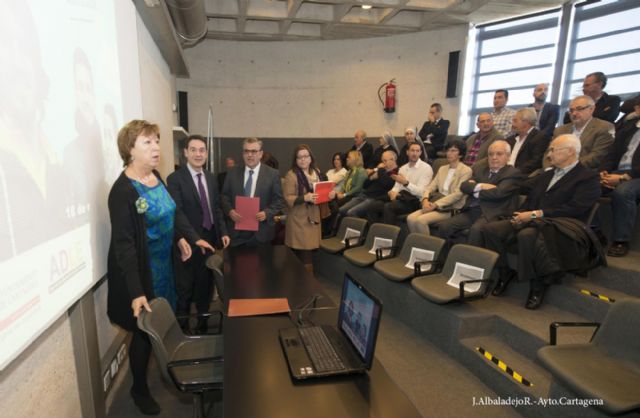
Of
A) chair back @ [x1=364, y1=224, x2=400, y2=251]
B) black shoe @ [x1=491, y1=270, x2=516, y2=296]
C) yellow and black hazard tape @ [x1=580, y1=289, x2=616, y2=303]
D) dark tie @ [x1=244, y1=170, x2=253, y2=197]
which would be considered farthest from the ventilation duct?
yellow and black hazard tape @ [x1=580, y1=289, x2=616, y2=303]

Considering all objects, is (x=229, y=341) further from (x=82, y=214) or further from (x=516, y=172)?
(x=516, y=172)

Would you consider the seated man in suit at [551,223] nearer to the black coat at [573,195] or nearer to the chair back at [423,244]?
the black coat at [573,195]

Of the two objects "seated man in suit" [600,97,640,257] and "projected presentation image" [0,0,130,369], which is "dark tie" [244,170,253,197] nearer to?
"projected presentation image" [0,0,130,369]

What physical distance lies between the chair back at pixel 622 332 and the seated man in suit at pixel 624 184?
1.42m

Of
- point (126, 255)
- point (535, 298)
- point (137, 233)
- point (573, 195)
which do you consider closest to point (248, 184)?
point (137, 233)

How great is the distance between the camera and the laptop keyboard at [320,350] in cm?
117

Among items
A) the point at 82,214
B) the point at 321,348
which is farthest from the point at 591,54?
the point at 82,214

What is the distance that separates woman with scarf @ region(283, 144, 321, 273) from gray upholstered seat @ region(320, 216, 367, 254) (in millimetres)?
445

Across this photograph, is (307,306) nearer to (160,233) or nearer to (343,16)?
(160,233)

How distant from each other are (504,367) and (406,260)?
124 cm

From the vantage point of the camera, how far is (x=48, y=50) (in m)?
1.29

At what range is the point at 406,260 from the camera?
3.23 m

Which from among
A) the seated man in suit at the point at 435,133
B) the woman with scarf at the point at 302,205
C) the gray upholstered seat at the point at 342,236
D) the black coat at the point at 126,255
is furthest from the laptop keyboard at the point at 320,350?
the seated man in suit at the point at 435,133

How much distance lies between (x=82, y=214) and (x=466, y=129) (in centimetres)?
750
